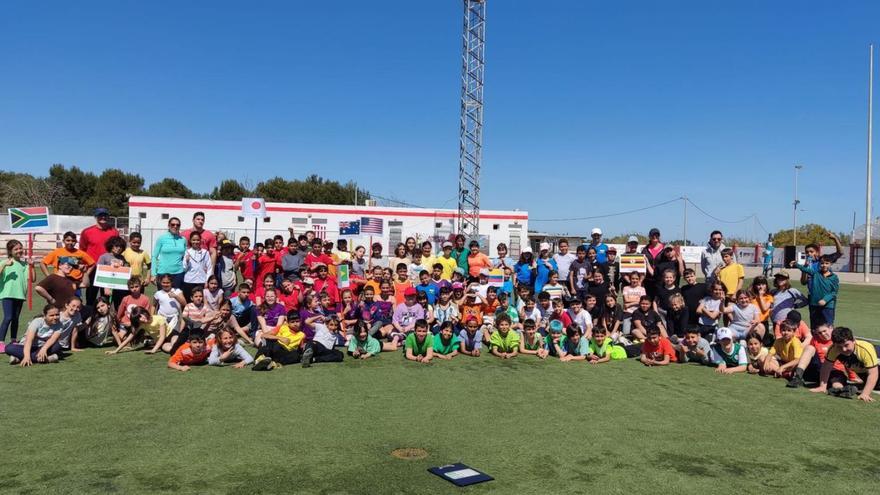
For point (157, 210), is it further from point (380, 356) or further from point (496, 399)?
point (496, 399)

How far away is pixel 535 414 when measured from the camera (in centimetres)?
570

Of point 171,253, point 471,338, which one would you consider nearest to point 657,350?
point 471,338

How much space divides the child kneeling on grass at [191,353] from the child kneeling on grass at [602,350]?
533 cm

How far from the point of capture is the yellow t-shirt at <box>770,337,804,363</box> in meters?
7.62

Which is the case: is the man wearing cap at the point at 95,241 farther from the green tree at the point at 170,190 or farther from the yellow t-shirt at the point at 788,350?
the green tree at the point at 170,190

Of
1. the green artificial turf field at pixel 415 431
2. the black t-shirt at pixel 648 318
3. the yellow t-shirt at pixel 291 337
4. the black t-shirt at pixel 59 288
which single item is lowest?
the green artificial turf field at pixel 415 431

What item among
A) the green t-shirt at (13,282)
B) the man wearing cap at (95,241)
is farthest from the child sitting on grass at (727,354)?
the green t-shirt at (13,282)

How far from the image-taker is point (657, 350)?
27.7 feet

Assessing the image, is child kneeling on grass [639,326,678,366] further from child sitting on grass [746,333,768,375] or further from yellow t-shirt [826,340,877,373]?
yellow t-shirt [826,340,877,373]

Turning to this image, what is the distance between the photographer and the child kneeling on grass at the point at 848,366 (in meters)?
6.54

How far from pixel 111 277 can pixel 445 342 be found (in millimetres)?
5099

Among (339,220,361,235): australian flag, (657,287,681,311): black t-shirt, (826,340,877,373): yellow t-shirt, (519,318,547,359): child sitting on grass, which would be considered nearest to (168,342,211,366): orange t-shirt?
(519,318,547,359): child sitting on grass

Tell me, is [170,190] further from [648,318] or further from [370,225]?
[648,318]

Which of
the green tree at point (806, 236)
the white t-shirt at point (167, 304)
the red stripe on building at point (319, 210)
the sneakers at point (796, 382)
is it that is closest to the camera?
the sneakers at point (796, 382)
